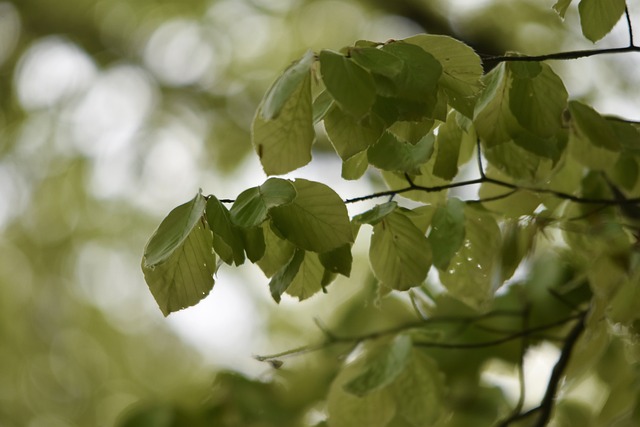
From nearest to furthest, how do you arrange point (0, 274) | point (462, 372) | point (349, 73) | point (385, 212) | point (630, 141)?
point (349, 73) < point (385, 212) < point (630, 141) < point (462, 372) < point (0, 274)

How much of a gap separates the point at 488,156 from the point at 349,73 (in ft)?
0.85

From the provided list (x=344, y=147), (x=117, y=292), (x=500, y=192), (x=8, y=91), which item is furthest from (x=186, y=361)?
(x=344, y=147)

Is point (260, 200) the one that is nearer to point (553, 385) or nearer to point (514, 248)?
point (514, 248)

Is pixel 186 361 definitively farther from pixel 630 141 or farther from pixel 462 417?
pixel 630 141

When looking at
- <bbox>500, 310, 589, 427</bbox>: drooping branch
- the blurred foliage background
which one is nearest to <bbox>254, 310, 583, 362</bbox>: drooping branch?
<bbox>500, 310, 589, 427</bbox>: drooping branch

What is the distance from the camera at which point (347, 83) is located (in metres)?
0.57

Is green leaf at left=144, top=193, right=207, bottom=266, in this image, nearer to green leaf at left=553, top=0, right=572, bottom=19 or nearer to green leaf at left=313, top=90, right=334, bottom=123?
green leaf at left=313, top=90, right=334, bottom=123

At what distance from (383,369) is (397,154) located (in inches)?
10.2

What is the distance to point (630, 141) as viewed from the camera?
81cm

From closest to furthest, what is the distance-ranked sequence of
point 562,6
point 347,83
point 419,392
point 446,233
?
point 347,83 < point 562,6 < point 446,233 < point 419,392

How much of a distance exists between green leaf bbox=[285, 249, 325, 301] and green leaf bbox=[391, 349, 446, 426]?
0.22 m

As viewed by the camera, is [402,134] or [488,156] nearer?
[402,134]

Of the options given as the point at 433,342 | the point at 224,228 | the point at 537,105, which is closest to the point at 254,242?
the point at 224,228

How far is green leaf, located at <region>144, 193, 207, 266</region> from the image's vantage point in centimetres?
61
